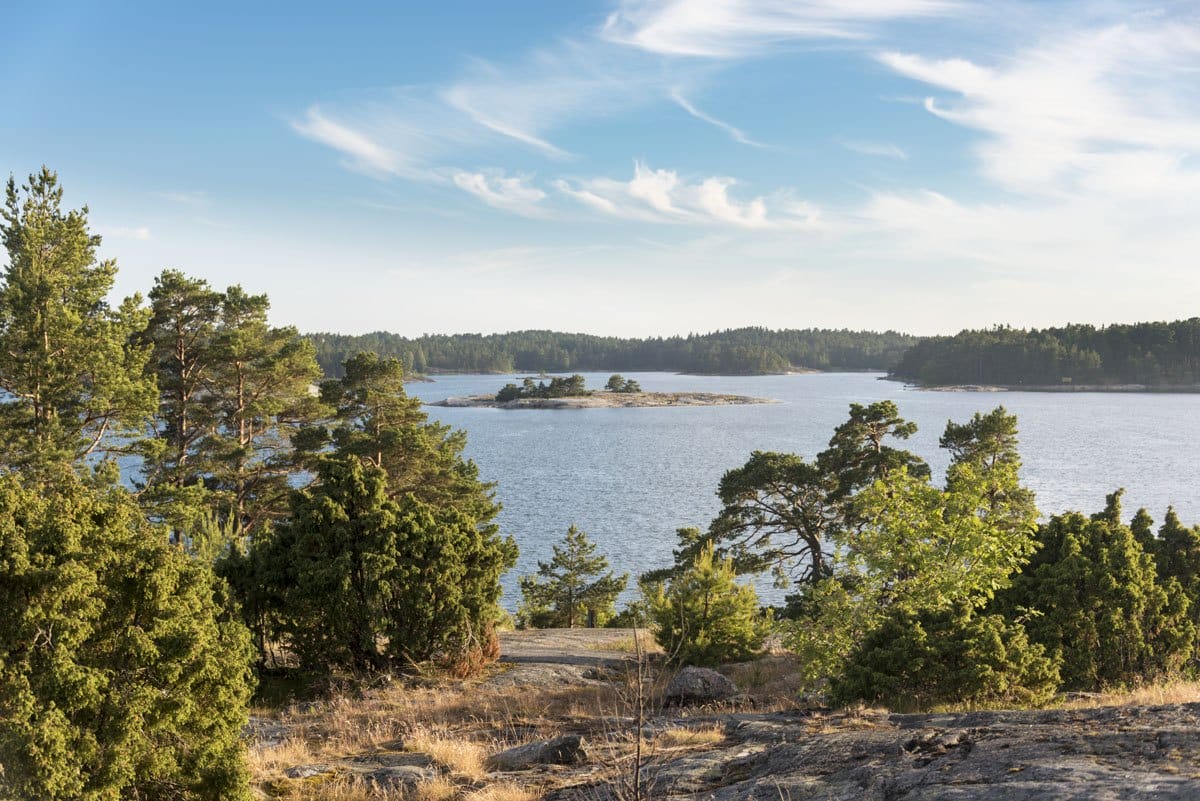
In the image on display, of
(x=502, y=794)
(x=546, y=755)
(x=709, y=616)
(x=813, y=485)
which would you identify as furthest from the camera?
(x=813, y=485)

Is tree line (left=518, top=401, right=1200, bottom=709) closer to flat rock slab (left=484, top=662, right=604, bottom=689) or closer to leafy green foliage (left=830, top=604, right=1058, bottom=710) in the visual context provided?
leafy green foliage (left=830, top=604, right=1058, bottom=710)

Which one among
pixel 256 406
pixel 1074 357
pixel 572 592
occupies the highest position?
pixel 1074 357

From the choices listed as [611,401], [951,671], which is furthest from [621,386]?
[951,671]

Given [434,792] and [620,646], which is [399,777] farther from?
[620,646]

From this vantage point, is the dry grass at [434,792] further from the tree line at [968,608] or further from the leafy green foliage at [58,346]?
the leafy green foliage at [58,346]

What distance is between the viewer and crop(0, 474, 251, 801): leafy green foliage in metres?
6.57

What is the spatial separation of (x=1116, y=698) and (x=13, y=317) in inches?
1046

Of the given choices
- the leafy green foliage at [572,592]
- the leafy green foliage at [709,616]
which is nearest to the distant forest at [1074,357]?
the leafy green foliage at [572,592]

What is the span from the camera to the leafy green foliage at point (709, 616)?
18516 millimetres

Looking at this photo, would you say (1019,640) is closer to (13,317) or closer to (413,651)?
(413,651)

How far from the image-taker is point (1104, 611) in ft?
48.2

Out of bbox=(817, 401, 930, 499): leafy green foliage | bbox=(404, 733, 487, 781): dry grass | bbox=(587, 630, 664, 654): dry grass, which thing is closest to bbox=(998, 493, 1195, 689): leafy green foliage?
bbox=(587, 630, 664, 654): dry grass

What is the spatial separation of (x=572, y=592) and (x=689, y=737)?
2930 cm

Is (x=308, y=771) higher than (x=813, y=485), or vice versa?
(x=813, y=485)
